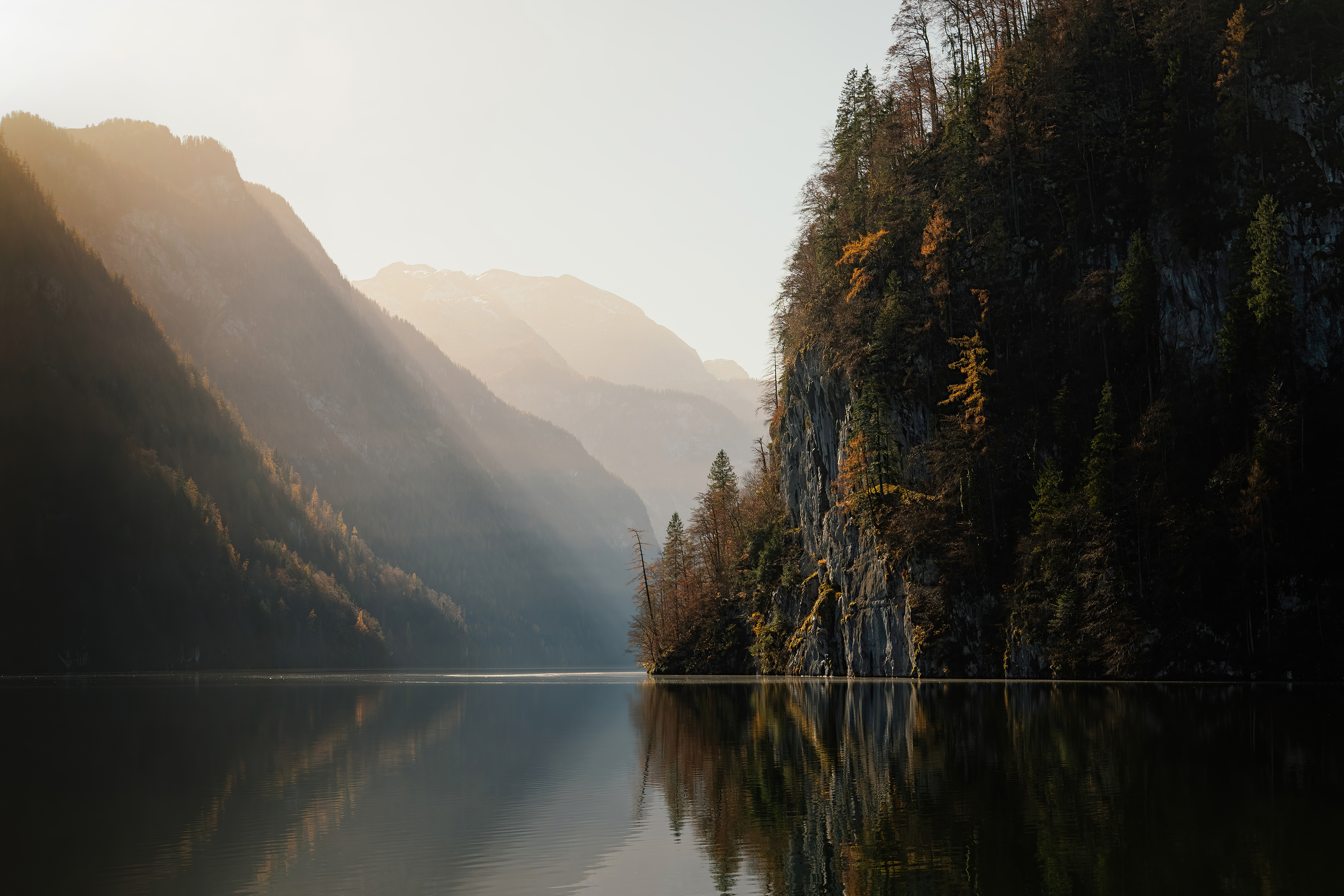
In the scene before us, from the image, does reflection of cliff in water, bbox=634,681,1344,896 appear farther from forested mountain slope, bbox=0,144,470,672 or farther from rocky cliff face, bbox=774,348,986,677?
forested mountain slope, bbox=0,144,470,672

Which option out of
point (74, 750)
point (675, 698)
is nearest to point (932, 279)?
point (675, 698)

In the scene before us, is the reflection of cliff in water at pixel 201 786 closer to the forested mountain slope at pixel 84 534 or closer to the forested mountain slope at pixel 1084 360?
the forested mountain slope at pixel 1084 360

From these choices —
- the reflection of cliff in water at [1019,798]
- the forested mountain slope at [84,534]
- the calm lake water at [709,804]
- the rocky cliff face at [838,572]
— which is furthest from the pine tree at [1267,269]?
the forested mountain slope at [84,534]

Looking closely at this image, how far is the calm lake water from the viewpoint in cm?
1600

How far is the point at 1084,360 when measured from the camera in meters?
75.4

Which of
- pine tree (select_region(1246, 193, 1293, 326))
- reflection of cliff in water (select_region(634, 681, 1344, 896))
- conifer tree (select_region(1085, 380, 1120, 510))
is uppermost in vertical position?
pine tree (select_region(1246, 193, 1293, 326))

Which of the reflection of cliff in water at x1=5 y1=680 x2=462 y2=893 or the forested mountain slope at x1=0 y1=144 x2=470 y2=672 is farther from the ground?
the forested mountain slope at x1=0 y1=144 x2=470 y2=672

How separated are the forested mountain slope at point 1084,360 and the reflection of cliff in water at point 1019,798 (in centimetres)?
2094

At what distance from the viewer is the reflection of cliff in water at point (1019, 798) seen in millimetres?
15492

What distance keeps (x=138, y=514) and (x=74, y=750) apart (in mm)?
169481

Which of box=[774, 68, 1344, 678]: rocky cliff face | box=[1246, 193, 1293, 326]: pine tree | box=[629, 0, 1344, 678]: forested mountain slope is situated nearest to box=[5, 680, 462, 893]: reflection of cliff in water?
box=[774, 68, 1344, 678]: rocky cliff face

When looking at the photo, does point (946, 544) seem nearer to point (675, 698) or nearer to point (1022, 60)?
point (675, 698)

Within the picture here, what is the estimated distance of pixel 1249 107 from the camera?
74.4 m

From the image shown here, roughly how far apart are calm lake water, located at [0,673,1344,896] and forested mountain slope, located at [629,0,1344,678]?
19350mm
